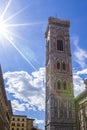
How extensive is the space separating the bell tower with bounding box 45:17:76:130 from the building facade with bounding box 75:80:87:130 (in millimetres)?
1369

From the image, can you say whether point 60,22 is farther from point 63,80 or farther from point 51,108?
point 51,108

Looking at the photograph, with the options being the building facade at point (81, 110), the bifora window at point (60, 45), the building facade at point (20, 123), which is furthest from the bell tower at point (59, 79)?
the building facade at point (20, 123)

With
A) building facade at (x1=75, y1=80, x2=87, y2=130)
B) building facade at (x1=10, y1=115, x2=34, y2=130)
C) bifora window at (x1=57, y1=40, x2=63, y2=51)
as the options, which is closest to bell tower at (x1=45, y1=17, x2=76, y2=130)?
bifora window at (x1=57, y1=40, x2=63, y2=51)

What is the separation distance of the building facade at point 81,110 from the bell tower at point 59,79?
1369mm

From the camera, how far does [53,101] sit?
60.1 metres

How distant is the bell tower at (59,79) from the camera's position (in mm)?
58031

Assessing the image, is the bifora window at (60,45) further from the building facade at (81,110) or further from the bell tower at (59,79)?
the building facade at (81,110)

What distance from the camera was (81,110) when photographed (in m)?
58.5

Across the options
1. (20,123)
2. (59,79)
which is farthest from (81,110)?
(20,123)

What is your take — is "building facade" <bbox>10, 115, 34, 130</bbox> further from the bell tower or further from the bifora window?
the bifora window

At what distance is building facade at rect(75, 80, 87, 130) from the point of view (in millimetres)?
56062

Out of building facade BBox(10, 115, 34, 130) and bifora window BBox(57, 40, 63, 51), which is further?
building facade BBox(10, 115, 34, 130)

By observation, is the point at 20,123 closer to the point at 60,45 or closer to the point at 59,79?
the point at 59,79

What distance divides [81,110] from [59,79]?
9.73m
